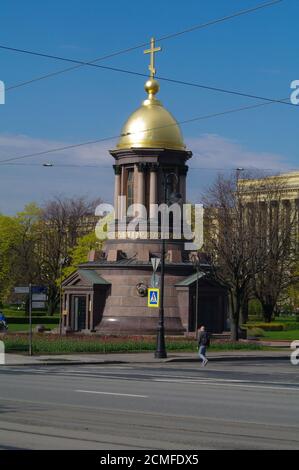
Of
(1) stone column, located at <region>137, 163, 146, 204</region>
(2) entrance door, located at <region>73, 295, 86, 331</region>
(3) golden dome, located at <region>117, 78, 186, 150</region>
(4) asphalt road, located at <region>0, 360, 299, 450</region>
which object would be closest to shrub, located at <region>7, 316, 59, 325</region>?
(2) entrance door, located at <region>73, 295, 86, 331</region>

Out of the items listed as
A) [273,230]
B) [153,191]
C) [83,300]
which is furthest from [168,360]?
[273,230]

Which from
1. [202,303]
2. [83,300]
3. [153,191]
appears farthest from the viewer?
[153,191]

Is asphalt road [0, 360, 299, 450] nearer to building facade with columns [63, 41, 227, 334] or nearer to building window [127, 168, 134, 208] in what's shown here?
building facade with columns [63, 41, 227, 334]

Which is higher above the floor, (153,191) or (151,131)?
(151,131)

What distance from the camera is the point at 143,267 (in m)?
57.1

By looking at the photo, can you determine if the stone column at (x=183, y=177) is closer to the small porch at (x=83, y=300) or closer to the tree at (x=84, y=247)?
the small porch at (x=83, y=300)

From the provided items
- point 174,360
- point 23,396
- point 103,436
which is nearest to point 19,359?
point 174,360

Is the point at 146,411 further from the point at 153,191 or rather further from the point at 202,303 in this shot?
the point at 153,191

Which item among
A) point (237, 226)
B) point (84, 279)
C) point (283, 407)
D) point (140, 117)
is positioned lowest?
point (283, 407)

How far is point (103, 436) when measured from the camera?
43.6ft

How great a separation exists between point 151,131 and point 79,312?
42.6 ft

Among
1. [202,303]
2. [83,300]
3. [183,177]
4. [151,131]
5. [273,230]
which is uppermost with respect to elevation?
[151,131]
